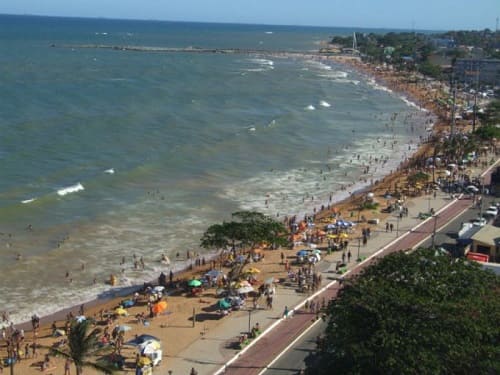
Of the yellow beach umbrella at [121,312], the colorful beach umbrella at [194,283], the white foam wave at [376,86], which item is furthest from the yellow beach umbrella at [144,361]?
the white foam wave at [376,86]

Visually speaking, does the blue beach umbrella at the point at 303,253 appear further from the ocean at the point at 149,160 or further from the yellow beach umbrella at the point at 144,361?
the yellow beach umbrella at the point at 144,361

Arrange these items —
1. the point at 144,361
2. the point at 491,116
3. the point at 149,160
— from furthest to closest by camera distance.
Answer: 1. the point at 491,116
2. the point at 149,160
3. the point at 144,361

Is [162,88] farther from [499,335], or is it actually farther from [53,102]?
[499,335]

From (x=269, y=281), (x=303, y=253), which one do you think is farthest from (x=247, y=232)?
(x=303, y=253)

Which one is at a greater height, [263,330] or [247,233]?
[247,233]

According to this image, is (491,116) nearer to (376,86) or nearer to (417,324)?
(376,86)

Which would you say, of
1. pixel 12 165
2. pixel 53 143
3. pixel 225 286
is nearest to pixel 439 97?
pixel 53 143

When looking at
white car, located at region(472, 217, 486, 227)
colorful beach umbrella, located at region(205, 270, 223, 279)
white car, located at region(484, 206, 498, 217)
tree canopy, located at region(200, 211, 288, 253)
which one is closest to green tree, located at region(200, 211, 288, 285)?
tree canopy, located at region(200, 211, 288, 253)
